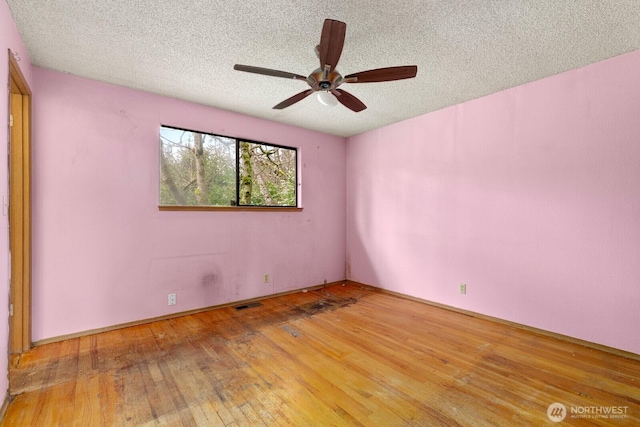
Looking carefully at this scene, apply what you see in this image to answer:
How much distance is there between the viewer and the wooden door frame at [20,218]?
2.36 meters

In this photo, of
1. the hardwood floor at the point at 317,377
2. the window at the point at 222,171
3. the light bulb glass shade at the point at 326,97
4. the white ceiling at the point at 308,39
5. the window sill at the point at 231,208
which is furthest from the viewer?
the window at the point at 222,171

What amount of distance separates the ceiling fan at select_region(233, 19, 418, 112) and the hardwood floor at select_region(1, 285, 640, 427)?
2.19 meters

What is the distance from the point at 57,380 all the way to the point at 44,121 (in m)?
2.23

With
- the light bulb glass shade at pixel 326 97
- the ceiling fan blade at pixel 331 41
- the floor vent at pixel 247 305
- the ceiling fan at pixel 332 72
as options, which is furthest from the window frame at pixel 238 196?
the ceiling fan blade at pixel 331 41

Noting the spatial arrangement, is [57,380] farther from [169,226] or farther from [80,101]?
[80,101]

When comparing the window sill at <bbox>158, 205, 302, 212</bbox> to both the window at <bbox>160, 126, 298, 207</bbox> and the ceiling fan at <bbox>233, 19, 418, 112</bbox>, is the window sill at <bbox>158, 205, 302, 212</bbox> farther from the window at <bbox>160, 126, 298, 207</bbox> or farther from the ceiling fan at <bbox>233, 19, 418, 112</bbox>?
the ceiling fan at <bbox>233, 19, 418, 112</bbox>

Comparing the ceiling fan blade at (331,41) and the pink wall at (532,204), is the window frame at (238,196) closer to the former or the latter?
the pink wall at (532,204)

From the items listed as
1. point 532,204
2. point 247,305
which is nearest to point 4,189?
point 247,305

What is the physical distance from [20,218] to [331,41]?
294cm

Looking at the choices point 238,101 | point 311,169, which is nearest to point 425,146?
point 311,169

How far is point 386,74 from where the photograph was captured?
1.99 m

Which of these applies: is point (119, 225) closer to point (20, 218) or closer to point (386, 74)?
point (20, 218)

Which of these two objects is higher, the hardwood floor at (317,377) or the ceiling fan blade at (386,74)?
the ceiling fan blade at (386,74)

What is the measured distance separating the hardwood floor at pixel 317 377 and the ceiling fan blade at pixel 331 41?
224 cm
